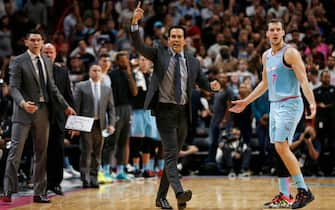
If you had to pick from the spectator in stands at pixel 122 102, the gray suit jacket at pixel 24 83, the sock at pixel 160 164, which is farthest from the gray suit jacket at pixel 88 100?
the gray suit jacket at pixel 24 83

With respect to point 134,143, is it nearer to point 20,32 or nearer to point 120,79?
point 120,79

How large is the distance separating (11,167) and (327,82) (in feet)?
23.6

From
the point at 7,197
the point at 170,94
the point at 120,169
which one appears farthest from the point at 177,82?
the point at 120,169

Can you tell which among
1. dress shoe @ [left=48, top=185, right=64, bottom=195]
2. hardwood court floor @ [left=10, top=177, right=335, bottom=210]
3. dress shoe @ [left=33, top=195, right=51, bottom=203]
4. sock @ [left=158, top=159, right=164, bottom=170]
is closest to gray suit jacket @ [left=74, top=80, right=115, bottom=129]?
hardwood court floor @ [left=10, top=177, right=335, bottom=210]

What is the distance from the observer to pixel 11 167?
8.96 m

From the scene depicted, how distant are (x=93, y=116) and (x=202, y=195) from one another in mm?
2563

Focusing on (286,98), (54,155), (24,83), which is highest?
(24,83)

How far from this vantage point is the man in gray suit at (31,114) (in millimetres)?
8930

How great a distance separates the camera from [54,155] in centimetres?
1019

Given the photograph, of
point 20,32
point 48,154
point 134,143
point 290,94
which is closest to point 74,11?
point 20,32

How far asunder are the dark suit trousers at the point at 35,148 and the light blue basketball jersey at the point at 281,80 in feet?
9.43

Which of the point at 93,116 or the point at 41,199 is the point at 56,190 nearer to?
the point at 41,199

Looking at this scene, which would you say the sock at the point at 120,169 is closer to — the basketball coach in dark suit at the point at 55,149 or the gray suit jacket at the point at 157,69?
the basketball coach in dark suit at the point at 55,149

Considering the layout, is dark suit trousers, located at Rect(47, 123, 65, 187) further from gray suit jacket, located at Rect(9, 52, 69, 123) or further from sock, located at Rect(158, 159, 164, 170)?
sock, located at Rect(158, 159, 164, 170)
